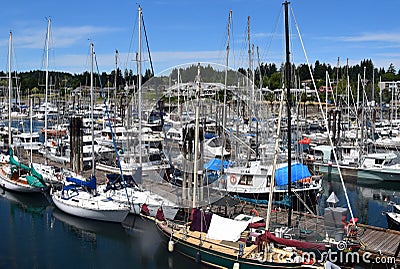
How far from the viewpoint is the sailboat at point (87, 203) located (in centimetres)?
2744

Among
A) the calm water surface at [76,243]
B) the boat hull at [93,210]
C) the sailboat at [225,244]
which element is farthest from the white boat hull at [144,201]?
the sailboat at [225,244]

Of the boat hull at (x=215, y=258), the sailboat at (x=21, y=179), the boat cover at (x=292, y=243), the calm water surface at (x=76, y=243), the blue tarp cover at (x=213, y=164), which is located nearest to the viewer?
the boat hull at (x=215, y=258)

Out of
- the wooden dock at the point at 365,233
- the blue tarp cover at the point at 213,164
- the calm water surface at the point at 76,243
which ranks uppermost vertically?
the blue tarp cover at the point at 213,164

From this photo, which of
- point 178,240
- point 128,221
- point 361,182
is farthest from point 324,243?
point 361,182

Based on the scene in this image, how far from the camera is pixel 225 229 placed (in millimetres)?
20719

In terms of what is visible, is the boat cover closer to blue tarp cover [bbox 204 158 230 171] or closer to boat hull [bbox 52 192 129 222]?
blue tarp cover [bbox 204 158 230 171]

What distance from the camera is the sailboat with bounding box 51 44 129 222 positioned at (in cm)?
2744

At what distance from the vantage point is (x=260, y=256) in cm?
1909

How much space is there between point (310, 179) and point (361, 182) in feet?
37.7

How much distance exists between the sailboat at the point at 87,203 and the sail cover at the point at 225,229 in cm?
797

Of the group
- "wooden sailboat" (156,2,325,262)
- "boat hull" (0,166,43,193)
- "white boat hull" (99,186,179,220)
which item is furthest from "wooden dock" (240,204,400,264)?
"boat hull" (0,166,43,193)

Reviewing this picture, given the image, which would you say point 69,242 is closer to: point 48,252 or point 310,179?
point 48,252

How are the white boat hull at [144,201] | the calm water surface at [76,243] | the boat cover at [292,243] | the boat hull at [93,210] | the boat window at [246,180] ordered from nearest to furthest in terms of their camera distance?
the boat cover at [292,243] → the calm water surface at [76,243] → the white boat hull at [144,201] → the boat hull at [93,210] → the boat window at [246,180]

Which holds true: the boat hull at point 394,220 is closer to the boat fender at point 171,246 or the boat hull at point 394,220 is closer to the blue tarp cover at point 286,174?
the blue tarp cover at point 286,174
